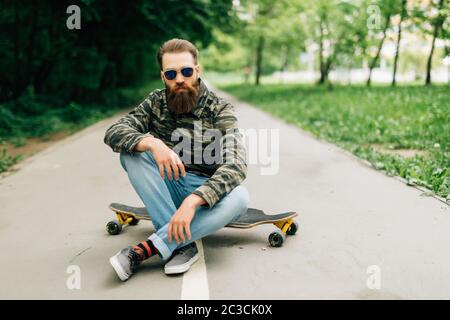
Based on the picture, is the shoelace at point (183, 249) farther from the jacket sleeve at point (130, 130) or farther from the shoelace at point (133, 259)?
the jacket sleeve at point (130, 130)

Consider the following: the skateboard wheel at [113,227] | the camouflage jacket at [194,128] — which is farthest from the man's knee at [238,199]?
the skateboard wheel at [113,227]

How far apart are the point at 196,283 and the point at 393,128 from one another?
800 centimetres

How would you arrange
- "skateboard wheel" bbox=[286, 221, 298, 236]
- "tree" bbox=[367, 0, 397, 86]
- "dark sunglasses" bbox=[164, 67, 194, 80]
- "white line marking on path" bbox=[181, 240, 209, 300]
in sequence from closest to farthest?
1. "white line marking on path" bbox=[181, 240, 209, 300]
2. "dark sunglasses" bbox=[164, 67, 194, 80]
3. "skateboard wheel" bbox=[286, 221, 298, 236]
4. "tree" bbox=[367, 0, 397, 86]

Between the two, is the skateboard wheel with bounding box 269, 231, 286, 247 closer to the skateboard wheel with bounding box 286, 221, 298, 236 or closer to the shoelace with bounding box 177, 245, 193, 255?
the skateboard wheel with bounding box 286, 221, 298, 236

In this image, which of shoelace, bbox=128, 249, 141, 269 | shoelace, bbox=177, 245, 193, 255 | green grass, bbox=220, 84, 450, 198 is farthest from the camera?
green grass, bbox=220, 84, 450, 198

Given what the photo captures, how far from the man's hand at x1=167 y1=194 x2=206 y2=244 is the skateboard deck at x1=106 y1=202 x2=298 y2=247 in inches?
32.1

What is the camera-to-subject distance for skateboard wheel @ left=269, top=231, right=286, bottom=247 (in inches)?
166

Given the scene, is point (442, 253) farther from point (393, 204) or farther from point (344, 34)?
point (344, 34)

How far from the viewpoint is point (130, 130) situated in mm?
3953

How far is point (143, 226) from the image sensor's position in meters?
4.90

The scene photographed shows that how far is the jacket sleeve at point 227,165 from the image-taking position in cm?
358

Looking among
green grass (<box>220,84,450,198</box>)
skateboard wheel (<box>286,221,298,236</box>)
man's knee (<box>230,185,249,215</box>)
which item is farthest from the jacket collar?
green grass (<box>220,84,450,198</box>)

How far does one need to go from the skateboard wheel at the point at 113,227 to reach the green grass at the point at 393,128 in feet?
11.8
